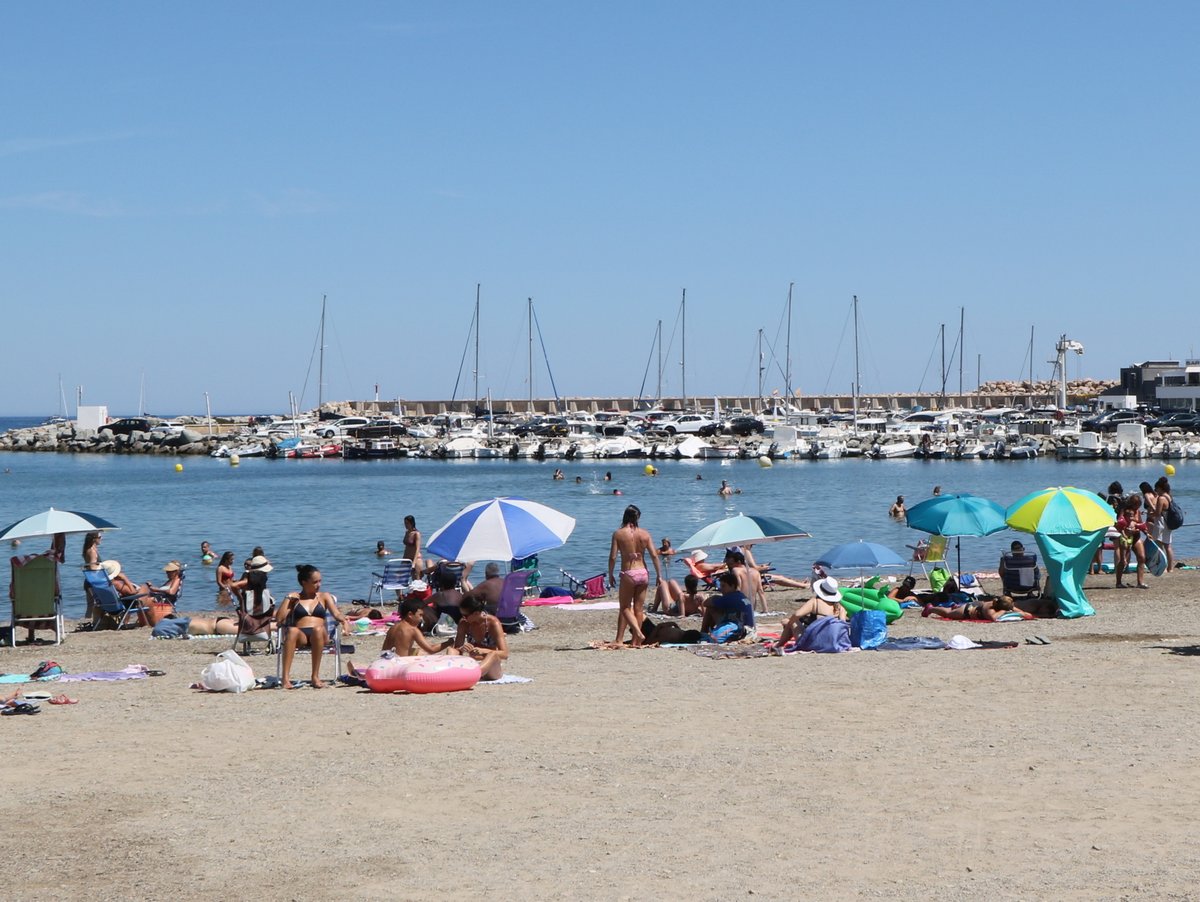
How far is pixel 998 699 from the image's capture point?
1112 cm

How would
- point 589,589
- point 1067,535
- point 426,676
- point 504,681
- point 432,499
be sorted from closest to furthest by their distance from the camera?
point 426,676 → point 504,681 → point 1067,535 → point 589,589 → point 432,499

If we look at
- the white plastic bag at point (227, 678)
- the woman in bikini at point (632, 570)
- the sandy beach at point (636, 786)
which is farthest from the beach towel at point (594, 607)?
the white plastic bag at point (227, 678)

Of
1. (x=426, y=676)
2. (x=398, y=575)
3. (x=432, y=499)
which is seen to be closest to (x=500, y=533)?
(x=398, y=575)

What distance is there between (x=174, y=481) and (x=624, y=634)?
62543mm

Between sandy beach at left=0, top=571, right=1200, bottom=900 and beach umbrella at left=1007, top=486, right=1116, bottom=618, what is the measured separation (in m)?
3.52

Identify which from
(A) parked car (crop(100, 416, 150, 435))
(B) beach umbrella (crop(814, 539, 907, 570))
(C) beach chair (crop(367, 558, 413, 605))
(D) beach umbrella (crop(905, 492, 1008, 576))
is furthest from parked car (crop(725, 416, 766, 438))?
(C) beach chair (crop(367, 558, 413, 605))

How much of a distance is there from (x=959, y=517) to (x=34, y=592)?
12222mm

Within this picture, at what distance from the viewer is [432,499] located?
58.0 m

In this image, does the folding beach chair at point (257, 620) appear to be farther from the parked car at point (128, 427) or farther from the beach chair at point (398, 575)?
the parked car at point (128, 427)

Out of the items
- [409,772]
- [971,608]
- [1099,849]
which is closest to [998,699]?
[1099,849]

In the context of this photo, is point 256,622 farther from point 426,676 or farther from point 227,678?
point 426,676

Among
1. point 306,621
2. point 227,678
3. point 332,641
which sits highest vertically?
point 306,621

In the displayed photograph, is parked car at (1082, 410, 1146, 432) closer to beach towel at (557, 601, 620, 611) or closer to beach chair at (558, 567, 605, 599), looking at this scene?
beach chair at (558, 567, 605, 599)

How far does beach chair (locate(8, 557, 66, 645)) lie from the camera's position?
54.3ft
